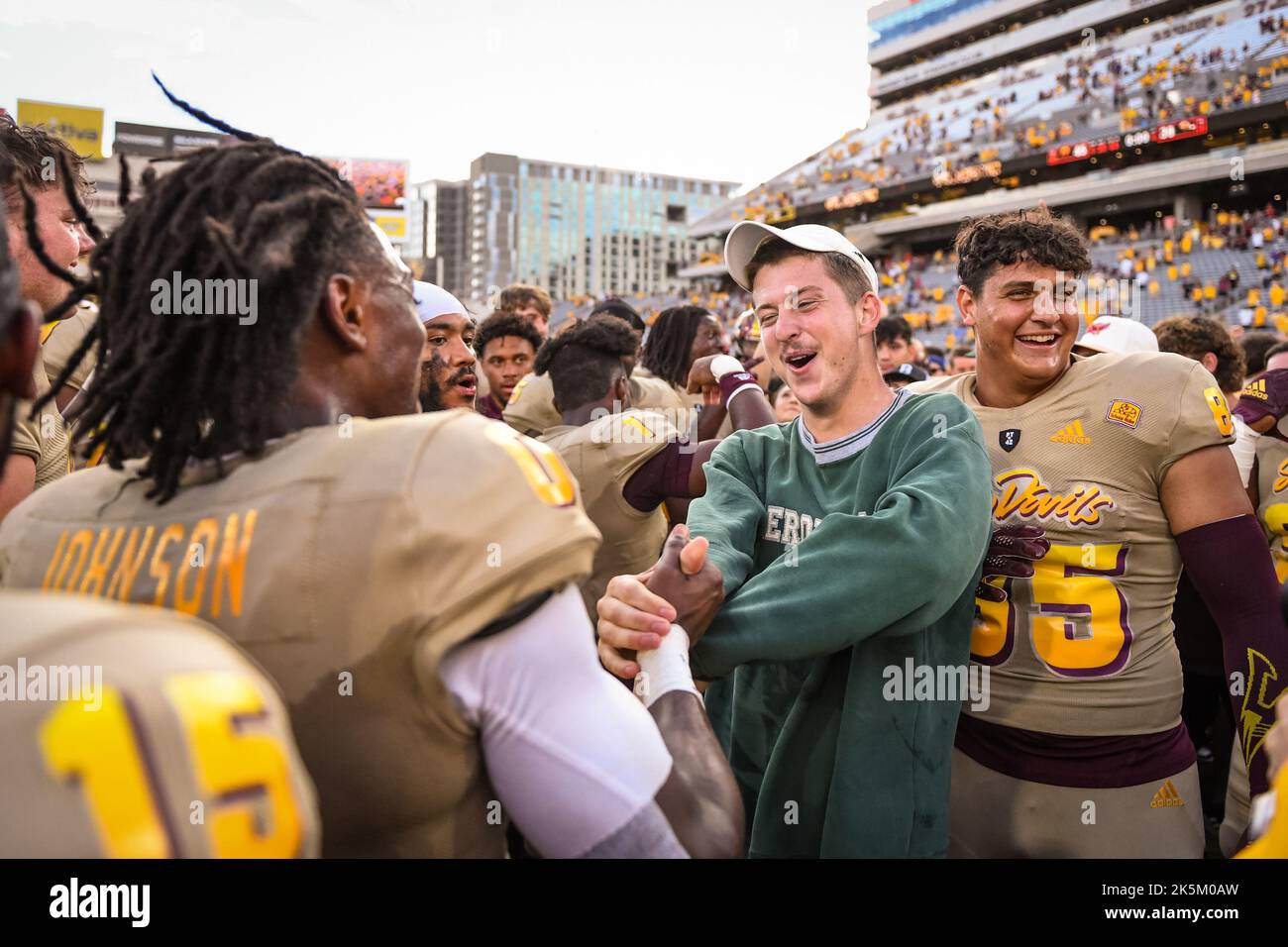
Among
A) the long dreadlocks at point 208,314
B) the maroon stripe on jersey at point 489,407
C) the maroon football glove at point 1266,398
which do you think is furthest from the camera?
the maroon stripe on jersey at point 489,407

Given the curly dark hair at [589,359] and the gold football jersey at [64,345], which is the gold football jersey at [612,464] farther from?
the gold football jersey at [64,345]

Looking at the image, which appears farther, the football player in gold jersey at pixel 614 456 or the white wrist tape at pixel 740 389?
the white wrist tape at pixel 740 389

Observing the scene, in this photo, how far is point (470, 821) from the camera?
129 cm

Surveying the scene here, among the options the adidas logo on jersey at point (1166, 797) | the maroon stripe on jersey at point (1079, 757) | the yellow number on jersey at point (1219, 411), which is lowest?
the adidas logo on jersey at point (1166, 797)

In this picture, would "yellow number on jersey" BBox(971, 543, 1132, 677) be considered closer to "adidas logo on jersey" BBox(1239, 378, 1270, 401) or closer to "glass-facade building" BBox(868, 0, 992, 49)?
"adidas logo on jersey" BBox(1239, 378, 1270, 401)

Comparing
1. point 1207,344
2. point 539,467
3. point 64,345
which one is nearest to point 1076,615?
point 539,467

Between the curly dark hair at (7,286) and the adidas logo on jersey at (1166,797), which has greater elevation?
the curly dark hair at (7,286)

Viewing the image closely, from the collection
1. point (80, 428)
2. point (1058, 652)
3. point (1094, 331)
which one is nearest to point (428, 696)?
point (80, 428)

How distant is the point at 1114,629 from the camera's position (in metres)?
2.48

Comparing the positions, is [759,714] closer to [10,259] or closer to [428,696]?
[428,696]

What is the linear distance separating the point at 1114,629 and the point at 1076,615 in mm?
107

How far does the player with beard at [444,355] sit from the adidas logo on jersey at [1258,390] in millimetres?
3770

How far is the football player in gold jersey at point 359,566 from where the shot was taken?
3.70 feet

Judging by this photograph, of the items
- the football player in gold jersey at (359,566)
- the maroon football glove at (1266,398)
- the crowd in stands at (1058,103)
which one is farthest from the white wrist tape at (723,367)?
the crowd in stands at (1058,103)
